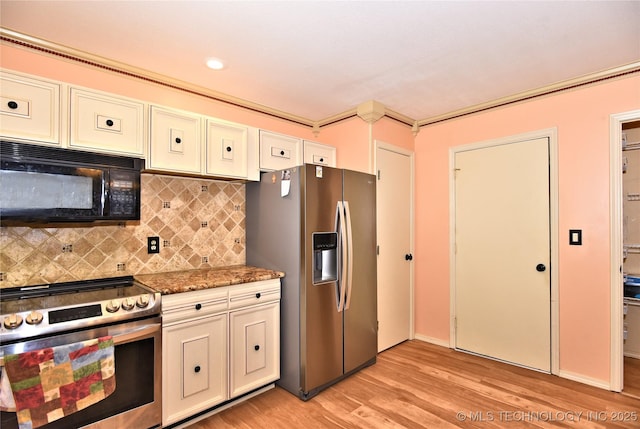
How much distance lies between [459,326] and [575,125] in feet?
7.06

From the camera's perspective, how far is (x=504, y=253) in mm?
3146

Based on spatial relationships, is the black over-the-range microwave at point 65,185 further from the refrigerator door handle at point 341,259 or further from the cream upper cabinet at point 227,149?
the refrigerator door handle at point 341,259

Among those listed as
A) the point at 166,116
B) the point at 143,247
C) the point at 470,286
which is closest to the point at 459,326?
the point at 470,286

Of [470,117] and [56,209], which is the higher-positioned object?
[470,117]

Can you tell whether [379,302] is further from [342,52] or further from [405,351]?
[342,52]

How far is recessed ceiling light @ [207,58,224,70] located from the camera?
2.38 meters

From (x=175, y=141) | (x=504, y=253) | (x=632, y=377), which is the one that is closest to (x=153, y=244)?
(x=175, y=141)

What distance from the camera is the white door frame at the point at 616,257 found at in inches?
100

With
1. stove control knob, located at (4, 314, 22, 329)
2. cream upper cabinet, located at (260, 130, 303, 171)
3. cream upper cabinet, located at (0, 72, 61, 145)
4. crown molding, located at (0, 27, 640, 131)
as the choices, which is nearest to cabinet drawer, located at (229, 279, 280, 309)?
cream upper cabinet, located at (260, 130, 303, 171)

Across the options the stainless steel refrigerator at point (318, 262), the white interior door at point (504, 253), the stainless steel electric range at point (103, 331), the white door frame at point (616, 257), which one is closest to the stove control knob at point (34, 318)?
the stainless steel electric range at point (103, 331)

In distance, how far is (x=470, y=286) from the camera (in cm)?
336

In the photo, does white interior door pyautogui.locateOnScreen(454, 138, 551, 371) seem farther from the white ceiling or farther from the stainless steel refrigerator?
the stainless steel refrigerator

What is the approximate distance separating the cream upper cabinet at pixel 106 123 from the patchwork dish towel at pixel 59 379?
1.16 metres

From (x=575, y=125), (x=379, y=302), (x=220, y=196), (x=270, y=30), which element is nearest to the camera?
(x=270, y=30)
